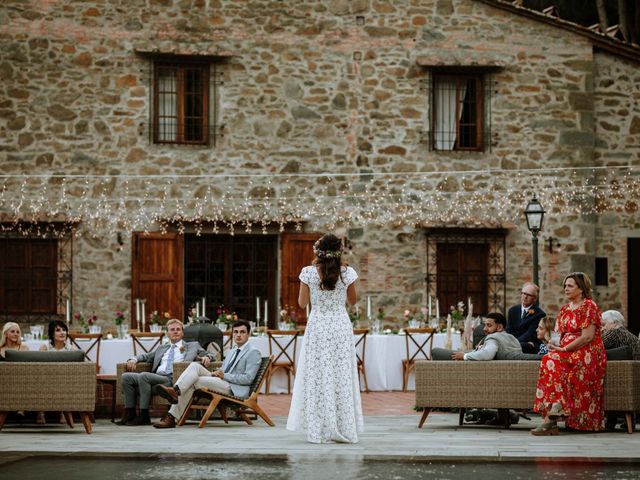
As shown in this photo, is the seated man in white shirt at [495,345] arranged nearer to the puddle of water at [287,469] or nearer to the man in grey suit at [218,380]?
the man in grey suit at [218,380]

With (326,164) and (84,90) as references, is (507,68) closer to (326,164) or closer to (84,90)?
(326,164)

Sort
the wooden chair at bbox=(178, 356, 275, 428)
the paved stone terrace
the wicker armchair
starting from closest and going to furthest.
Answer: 1. the paved stone terrace
2. the wicker armchair
3. the wooden chair at bbox=(178, 356, 275, 428)

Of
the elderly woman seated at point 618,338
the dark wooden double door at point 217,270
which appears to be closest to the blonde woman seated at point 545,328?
the elderly woman seated at point 618,338

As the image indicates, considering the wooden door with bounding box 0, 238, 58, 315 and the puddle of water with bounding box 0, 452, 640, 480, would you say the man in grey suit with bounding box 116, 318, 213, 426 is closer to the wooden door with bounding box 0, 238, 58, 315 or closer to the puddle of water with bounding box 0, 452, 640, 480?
the puddle of water with bounding box 0, 452, 640, 480

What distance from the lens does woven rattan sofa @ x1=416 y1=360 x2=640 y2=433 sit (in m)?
10.1

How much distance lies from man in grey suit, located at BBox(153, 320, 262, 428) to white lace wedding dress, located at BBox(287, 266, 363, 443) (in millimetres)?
1646

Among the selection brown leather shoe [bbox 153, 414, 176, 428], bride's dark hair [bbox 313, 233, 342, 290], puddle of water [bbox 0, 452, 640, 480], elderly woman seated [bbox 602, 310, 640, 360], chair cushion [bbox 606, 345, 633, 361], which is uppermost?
bride's dark hair [bbox 313, 233, 342, 290]

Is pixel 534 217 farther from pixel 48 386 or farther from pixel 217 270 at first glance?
pixel 48 386

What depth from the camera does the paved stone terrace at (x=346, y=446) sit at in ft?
27.4

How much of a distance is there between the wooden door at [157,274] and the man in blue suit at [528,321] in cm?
787

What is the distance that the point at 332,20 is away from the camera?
18953 millimetres

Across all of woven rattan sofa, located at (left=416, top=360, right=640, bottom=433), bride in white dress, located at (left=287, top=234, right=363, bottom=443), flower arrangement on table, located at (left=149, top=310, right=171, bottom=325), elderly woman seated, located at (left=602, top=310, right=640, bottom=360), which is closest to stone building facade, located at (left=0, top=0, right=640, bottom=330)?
flower arrangement on table, located at (left=149, top=310, right=171, bottom=325)

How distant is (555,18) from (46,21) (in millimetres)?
7570

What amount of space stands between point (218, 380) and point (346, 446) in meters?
2.23
